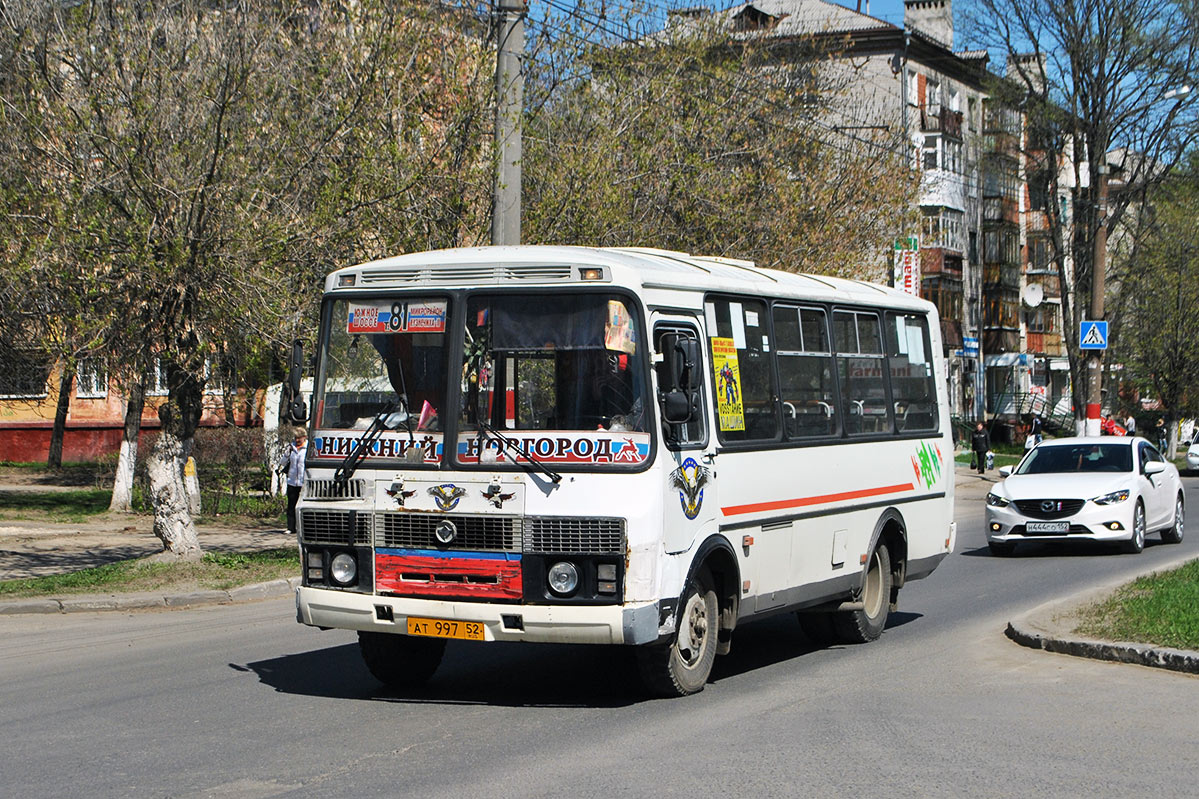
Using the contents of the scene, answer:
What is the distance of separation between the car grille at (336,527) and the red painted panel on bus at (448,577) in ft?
0.61

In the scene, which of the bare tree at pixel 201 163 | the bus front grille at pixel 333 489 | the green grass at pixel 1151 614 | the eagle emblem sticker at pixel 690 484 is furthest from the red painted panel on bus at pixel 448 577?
the bare tree at pixel 201 163

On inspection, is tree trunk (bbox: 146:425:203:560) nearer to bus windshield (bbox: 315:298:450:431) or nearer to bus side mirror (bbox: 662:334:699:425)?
bus windshield (bbox: 315:298:450:431)

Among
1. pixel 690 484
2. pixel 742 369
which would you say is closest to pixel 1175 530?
pixel 742 369

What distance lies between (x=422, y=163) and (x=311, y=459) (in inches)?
352

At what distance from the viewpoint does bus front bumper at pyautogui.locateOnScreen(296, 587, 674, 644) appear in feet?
28.1

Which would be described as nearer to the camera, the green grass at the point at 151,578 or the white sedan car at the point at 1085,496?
the green grass at the point at 151,578

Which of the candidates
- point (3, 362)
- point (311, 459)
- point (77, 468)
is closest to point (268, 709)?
point (311, 459)

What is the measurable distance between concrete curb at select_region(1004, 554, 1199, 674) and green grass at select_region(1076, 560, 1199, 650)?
0.55ft

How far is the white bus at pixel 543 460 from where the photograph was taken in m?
8.71

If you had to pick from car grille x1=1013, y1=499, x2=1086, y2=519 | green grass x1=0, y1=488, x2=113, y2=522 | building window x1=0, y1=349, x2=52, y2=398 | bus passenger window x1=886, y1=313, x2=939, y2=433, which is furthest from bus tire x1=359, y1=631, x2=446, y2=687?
green grass x1=0, y1=488, x2=113, y2=522

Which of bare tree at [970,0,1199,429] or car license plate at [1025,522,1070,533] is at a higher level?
bare tree at [970,0,1199,429]

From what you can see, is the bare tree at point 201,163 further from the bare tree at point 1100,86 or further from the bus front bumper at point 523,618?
the bare tree at point 1100,86

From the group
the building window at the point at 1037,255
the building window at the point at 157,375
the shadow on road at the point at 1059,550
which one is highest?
the building window at the point at 1037,255

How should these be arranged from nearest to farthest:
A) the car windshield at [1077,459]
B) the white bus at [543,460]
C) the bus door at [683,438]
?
1. the white bus at [543,460]
2. the bus door at [683,438]
3. the car windshield at [1077,459]
